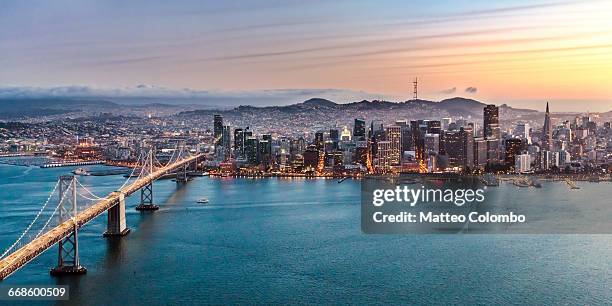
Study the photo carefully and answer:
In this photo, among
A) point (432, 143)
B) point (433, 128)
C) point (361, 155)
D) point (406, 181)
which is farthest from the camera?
point (433, 128)

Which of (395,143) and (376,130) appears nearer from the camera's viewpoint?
(395,143)

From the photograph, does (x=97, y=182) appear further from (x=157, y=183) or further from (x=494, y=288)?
(x=494, y=288)

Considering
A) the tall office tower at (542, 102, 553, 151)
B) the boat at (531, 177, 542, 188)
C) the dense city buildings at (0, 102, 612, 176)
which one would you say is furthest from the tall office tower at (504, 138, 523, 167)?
the boat at (531, 177, 542, 188)

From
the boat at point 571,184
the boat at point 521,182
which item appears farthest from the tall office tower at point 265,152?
the boat at point 571,184

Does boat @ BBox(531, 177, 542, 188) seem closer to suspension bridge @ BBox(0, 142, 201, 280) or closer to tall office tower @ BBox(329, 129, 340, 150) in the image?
tall office tower @ BBox(329, 129, 340, 150)

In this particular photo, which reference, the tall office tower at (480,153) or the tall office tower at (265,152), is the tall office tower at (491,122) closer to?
the tall office tower at (480,153)

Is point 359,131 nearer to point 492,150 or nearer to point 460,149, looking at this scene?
point 492,150

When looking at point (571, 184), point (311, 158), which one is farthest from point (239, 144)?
point (571, 184)
